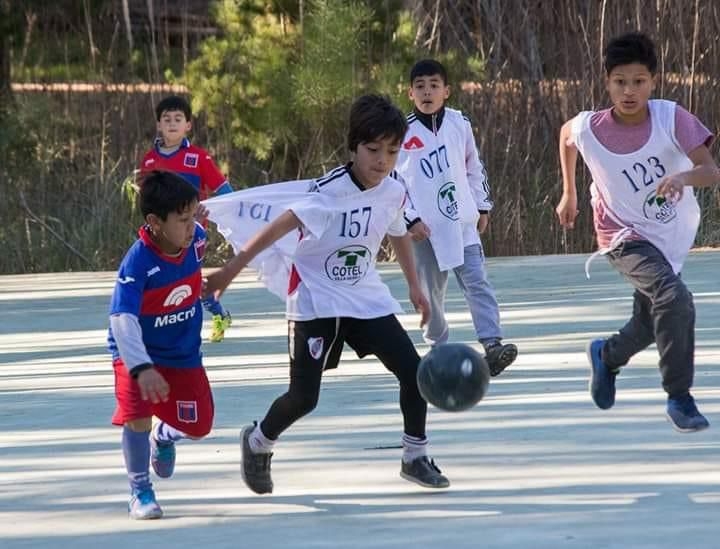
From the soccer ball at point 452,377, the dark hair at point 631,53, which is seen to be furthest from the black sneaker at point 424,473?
the dark hair at point 631,53

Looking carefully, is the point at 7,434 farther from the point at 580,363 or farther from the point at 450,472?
the point at 580,363

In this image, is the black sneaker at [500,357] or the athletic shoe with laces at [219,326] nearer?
the black sneaker at [500,357]

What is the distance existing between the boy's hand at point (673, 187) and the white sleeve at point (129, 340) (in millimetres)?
2217

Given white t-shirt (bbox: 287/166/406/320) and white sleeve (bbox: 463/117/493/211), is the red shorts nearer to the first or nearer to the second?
white t-shirt (bbox: 287/166/406/320)

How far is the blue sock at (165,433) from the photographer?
624 cm

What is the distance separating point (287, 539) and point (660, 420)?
Result: 241 centimetres

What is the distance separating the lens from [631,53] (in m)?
7.24

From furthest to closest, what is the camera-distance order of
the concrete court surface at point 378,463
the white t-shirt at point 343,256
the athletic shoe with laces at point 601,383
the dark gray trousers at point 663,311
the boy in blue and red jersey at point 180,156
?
the boy in blue and red jersey at point 180,156 → the athletic shoe with laces at point 601,383 → the dark gray trousers at point 663,311 → the white t-shirt at point 343,256 → the concrete court surface at point 378,463

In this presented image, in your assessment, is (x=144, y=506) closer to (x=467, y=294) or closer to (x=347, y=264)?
(x=347, y=264)

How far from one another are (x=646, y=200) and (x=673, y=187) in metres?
0.47

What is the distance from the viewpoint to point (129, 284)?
19.2 ft

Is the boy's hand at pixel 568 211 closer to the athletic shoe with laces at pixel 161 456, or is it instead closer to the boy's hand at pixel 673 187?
the boy's hand at pixel 673 187

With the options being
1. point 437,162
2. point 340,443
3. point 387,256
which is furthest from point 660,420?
point 387,256

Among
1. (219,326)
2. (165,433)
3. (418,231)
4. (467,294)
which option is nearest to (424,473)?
(165,433)
